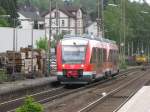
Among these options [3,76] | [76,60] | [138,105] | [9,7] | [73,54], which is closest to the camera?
[138,105]

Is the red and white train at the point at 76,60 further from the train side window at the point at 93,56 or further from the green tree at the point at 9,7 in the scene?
the green tree at the point at 9,7

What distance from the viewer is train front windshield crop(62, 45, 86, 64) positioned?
3956 cm

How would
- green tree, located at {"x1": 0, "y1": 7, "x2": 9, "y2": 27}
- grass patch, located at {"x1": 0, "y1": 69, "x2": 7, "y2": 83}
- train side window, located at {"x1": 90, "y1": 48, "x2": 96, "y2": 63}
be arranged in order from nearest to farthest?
train side window, located at {"x1": 90, "y1": 48, "x2": 96, "y2": 63}
grass patch, located at {"x1": 0, "y1": 69, "x2": 7, "y2": 83}
green tree, located at {"x1": 0, "y1": 7, "x2": 9, "y2": 27}

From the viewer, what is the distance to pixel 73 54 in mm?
39781

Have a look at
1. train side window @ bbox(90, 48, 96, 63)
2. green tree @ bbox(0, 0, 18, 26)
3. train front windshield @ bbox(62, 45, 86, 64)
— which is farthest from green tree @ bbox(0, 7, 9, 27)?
train front windshield @ bbox(62, 45, 86, 64)

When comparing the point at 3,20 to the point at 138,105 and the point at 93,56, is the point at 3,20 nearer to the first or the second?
the point at 93,56

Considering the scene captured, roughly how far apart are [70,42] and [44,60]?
42.1ft

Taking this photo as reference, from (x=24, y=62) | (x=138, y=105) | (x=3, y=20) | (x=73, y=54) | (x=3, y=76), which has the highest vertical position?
(x=3, y=20)

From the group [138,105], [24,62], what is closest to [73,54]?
[24,62]

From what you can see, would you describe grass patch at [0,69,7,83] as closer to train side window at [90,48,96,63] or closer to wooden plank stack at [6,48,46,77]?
wooden plank stack at [6,48,46,77]

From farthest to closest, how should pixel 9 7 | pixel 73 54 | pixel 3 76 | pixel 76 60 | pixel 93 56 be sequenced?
pixel 9 7
pixel 3 76
pixel 93 56
pixel 73 54
pixel 76 60

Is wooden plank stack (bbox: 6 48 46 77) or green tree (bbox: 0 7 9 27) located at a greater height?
green tree (bbox: 0 7 9 27)

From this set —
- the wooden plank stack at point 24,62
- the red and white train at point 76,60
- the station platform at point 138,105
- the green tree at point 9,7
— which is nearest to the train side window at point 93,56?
the red and white train at point 76,60

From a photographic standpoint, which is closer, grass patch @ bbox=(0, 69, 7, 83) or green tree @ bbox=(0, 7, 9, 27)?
grass patch @ bbox=(0, 69, 7, 83)
